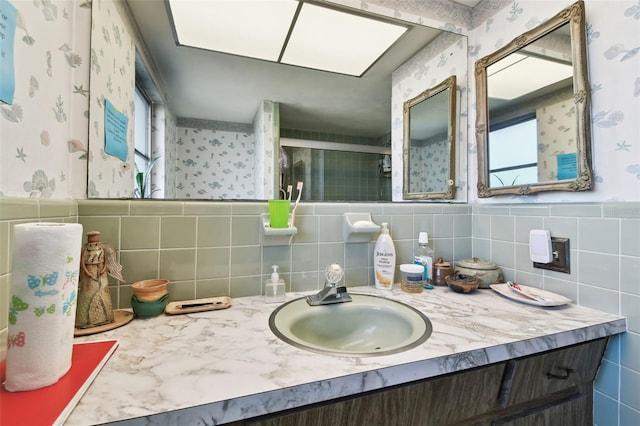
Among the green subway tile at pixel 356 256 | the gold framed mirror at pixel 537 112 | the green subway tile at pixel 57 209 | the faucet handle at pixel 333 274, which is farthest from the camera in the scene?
the green subway tile at pixel 356 256

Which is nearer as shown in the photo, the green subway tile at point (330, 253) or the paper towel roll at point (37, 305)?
the paper towel roll at point (37, 305)

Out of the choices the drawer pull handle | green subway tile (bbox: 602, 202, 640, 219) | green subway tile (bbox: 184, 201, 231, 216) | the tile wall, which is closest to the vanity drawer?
the drawer pull handle

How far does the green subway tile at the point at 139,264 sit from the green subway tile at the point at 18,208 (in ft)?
0.90

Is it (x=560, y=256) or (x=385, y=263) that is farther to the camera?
(x=385, y=263)

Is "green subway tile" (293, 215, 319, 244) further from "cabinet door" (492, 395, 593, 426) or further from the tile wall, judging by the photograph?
"cabinet door" (492, 395, 593, 426)

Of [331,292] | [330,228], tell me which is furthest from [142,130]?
[331,292]

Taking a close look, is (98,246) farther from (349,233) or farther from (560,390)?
(560,390)

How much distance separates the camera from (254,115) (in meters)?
0.96

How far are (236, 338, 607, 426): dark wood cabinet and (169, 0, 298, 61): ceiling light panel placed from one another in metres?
1.12

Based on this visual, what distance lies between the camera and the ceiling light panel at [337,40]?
3.37 feet

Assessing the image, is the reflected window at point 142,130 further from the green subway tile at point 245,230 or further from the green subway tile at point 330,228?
the green subway tile at point 330,228

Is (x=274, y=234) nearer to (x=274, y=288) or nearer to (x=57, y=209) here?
(x=274, y=288)

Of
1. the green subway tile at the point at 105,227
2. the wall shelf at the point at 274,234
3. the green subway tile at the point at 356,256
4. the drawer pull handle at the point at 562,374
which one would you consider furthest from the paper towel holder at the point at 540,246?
the green subway tile at the point at 105,227

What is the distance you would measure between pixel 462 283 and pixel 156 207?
110 centimetres
